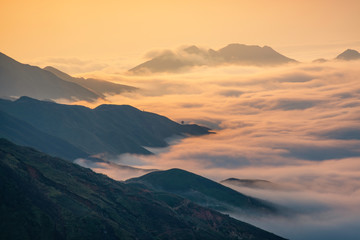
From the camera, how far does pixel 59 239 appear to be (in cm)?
19788

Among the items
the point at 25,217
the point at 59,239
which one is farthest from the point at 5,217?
the point at 59,239

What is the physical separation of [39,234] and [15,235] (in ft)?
31.1

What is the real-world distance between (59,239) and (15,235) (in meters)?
16.2

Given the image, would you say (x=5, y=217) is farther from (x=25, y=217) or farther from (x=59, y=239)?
(x=59, y=239)

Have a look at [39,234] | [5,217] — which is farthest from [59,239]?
[5,217]

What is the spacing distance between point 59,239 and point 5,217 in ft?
64.0

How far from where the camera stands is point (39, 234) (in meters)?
195

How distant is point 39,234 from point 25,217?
8459 mm

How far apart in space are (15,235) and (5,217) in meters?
9.58

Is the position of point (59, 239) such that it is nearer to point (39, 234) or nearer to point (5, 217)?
point (39, 234)

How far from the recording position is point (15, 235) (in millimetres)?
187625

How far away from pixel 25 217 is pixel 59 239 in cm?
1394

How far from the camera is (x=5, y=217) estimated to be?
194 metres
